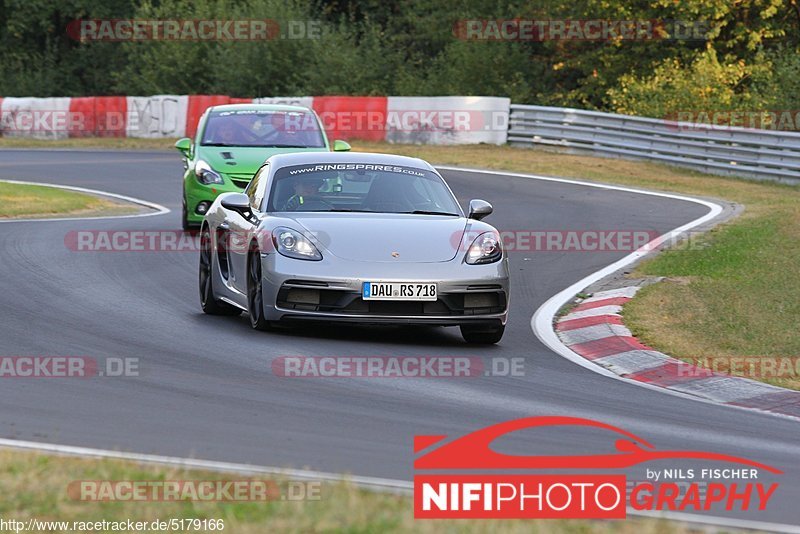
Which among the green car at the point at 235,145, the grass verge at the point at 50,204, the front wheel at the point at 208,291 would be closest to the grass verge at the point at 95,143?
the grass verge at the point at 50,204

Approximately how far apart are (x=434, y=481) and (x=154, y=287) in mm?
7629

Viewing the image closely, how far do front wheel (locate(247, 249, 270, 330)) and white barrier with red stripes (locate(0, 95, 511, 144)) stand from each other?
21745mm

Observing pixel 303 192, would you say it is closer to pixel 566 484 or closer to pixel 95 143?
pixel 566 484

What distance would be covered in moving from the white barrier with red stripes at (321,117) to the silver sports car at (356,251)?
20.8 metres

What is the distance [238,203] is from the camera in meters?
10.8

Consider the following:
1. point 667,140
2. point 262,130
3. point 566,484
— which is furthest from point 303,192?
point 667,140

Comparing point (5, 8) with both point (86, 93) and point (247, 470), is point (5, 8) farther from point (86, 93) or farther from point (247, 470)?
point (247, 470)

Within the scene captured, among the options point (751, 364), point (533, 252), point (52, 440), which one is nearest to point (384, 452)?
point (52, 440)

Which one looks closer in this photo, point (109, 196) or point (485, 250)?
point (485, 250)

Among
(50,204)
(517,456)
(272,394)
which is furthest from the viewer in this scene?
(50,204)

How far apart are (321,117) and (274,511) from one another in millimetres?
29922

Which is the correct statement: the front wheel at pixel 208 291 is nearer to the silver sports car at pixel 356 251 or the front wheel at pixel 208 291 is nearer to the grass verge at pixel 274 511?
the silver sports car at pixel 356 251

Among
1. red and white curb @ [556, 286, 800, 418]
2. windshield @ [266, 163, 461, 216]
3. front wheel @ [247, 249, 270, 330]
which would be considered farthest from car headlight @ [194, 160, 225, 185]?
front wheel @ [247, 249, 270, 330]

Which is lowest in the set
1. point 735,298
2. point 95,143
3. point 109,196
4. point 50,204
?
point 95,143
